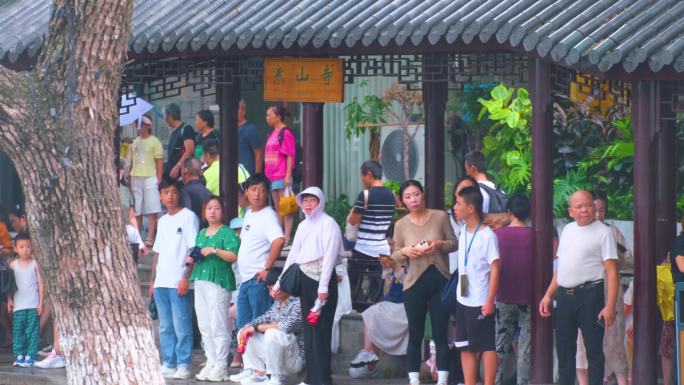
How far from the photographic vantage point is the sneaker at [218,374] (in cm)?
1469

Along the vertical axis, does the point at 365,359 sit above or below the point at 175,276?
below


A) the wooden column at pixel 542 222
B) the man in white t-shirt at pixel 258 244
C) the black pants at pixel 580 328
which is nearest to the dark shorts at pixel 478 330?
the wooden column at pixel 542 222

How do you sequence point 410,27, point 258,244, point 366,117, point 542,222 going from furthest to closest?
point 366,117, point 258,244, point 410,27, point 542,222

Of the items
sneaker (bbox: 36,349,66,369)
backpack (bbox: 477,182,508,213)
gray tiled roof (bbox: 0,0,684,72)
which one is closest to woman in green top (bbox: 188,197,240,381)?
gray tiled roof (bbox: 0,0,684,72)

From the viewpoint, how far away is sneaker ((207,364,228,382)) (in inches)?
578

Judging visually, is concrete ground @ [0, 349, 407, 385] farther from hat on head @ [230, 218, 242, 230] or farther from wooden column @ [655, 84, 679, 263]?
wooden column @ [655, 84, 679, 263]

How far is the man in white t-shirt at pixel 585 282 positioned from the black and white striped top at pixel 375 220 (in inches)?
116

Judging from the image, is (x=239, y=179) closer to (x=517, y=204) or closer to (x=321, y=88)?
(x=321, y=88)

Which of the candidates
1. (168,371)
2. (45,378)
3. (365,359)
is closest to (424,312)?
(365,359)

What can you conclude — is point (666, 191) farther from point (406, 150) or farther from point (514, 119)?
point (406, 150)

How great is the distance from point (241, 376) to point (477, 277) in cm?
271

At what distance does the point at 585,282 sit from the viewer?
12414 mm

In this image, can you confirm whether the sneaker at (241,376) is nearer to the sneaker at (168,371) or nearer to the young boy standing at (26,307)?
the sneaker at (168,371)

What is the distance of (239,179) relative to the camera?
17875mm
